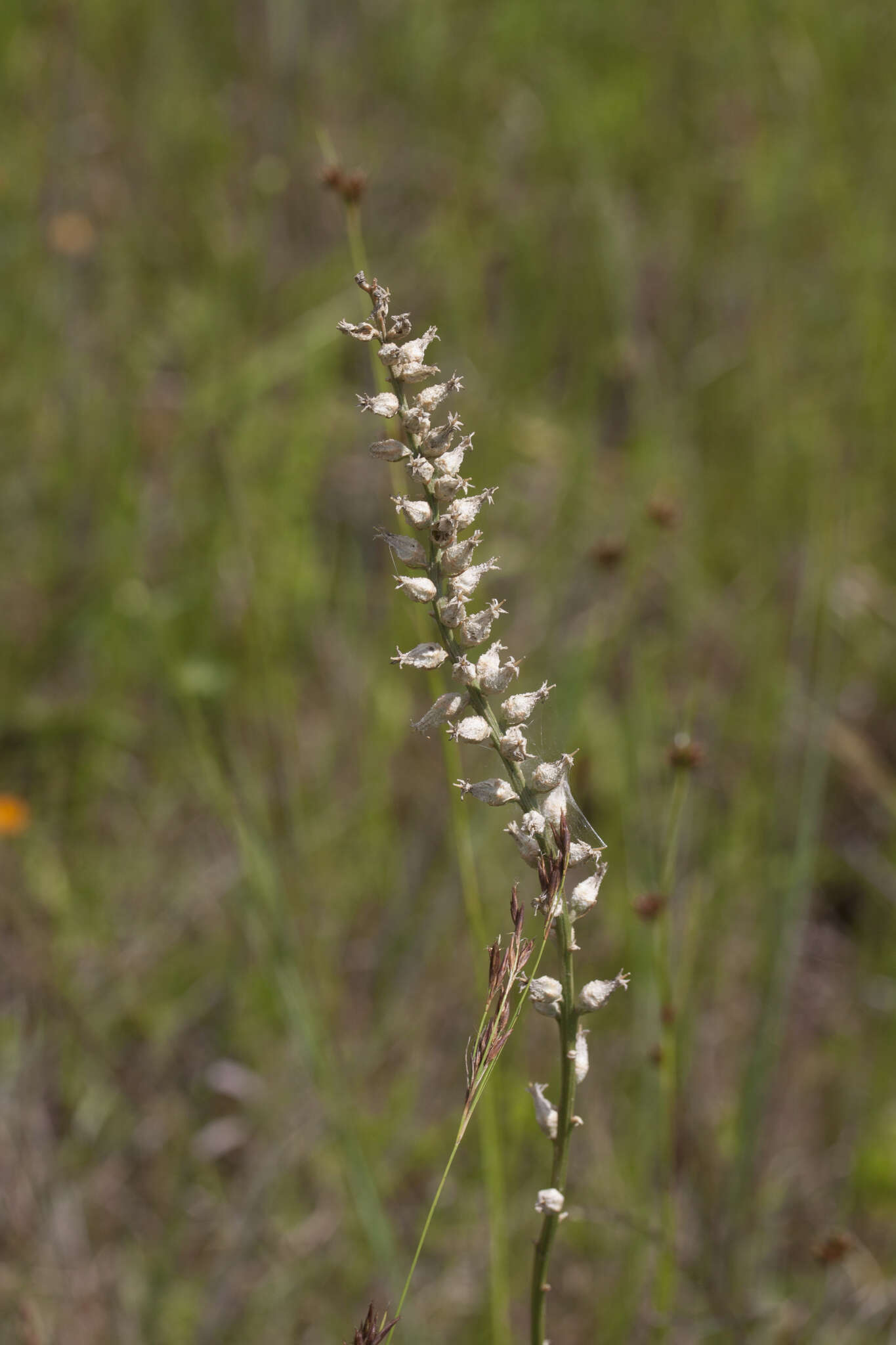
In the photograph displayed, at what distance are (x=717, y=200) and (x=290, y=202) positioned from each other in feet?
6.76

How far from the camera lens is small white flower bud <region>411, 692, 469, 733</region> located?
3.63 feet

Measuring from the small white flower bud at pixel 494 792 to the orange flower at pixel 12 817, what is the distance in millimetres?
2475

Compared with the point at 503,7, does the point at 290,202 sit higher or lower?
lower

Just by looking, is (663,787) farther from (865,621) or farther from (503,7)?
(503,7)

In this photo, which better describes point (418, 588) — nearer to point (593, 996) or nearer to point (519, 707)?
point (519, 707)

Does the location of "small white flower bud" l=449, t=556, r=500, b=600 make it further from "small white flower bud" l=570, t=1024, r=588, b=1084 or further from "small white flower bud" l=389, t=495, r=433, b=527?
"small white flower bud" l=570, t=1024, r=588, b=1084

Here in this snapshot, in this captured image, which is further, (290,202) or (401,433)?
(290,202)

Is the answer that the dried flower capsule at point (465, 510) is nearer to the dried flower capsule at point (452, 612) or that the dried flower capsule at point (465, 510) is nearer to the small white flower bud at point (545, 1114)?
the dried flower capsule at point (452, 612)

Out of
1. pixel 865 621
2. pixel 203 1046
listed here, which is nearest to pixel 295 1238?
pixel 203 1046

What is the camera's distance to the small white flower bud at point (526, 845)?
1.06 metres

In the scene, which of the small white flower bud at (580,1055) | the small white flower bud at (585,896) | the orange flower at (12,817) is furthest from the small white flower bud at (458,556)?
the orange flower at (12,817)

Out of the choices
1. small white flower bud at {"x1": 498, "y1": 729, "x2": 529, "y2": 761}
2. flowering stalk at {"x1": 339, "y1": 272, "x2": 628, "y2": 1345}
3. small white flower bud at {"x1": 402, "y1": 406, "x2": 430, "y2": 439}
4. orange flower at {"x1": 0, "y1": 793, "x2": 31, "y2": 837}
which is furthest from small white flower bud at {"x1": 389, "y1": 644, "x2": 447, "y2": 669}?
orange flower at {"x1": 0, "y1": 793, "x2": 31, "y2": 837}

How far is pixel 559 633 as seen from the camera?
3988 mm

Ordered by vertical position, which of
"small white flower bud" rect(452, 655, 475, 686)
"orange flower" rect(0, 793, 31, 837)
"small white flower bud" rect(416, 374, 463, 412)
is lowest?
"small white flower bud" rect(452, 655, 475, 686)
